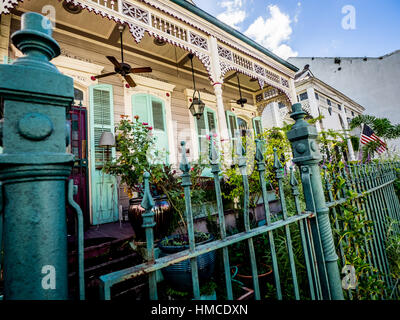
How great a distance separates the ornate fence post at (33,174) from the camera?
0.61 m

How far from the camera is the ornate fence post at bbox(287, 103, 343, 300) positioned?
4.80 feet

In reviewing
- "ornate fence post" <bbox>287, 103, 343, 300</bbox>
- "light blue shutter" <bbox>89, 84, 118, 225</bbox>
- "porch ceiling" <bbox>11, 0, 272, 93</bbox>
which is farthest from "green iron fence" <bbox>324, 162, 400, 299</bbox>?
"porch ceiling" <bbox>11, 0, 272, 93</bbox>

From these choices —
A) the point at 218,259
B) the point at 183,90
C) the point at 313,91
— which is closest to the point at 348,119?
the point at 313,91

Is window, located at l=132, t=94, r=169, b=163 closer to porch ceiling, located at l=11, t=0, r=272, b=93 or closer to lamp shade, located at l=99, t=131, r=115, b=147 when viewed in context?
lamp shade, located at l=99, t=131, r=115, b=147

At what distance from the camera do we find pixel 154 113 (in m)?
5.79

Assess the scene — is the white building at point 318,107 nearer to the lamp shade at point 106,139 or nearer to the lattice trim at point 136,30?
the lattice trim at point 136,30

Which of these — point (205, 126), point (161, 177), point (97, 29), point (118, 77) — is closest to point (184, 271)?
point (161, 177)

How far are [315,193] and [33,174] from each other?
5.80 ft

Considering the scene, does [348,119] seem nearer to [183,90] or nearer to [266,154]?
[183,90]

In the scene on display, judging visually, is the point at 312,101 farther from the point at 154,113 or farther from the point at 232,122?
the point at 154,113

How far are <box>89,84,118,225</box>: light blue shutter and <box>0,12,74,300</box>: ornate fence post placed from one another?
3.79 metres

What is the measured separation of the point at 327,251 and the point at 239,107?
7493mm

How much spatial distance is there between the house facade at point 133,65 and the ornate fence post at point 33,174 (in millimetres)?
2466

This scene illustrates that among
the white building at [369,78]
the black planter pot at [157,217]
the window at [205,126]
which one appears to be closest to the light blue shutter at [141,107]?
the window at [205,126]
